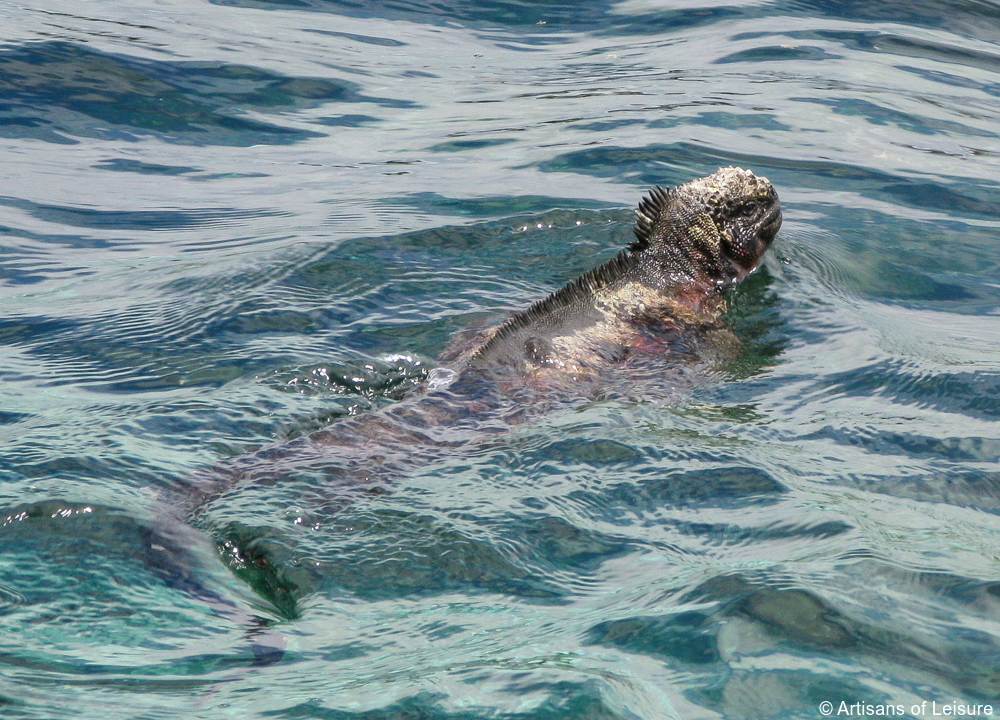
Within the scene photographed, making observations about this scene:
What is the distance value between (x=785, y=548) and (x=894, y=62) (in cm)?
852

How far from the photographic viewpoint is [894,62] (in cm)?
1124

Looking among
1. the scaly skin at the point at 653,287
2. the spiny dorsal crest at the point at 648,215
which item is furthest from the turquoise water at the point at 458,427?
the spiny dorsal crest at the point at 648,215

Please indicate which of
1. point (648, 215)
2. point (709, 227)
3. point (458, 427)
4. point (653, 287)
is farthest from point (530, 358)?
point (709, 227)

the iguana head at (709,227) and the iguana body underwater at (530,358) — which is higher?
the iguana head at (709,227)

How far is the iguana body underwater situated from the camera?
425 centimetres

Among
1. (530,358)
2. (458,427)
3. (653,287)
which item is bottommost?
(458,427)

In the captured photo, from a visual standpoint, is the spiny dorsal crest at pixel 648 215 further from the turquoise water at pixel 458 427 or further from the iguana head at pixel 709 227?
the turquoise water at pixel 458 427

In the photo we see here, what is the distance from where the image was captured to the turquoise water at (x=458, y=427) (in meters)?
3.46

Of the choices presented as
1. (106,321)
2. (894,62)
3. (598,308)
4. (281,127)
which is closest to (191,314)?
(106,321)

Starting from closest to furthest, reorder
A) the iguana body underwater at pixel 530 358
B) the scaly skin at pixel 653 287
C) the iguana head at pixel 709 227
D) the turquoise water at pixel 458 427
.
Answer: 1. the turquoise water at pixel 458 427
2. the iguana body underwater at pixel 530 358
3. the scaly skin at pixel 653 287
4. the iguana head at pixel 709 227

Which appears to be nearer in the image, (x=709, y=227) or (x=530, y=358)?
(x=530, y=358)

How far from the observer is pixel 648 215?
6.85 meters

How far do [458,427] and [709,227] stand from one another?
8.64 feet

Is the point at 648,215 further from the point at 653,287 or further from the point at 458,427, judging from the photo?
the point at 458,427
